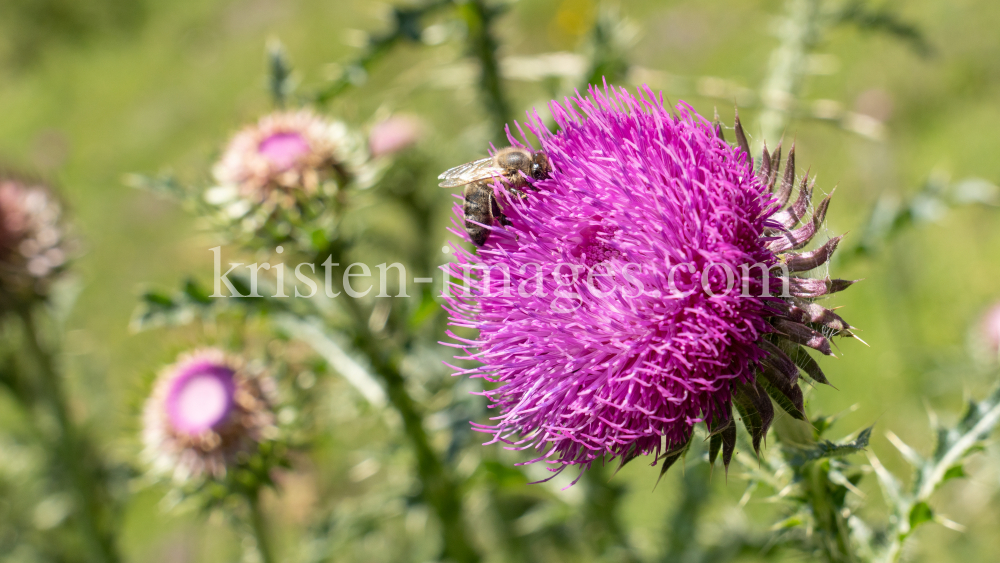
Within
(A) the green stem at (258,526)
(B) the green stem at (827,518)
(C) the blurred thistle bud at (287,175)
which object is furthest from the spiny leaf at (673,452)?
(A) the green stem at (258,526)

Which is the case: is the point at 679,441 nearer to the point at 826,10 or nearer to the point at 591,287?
the point at 591,287

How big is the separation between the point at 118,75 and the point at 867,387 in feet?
70.3

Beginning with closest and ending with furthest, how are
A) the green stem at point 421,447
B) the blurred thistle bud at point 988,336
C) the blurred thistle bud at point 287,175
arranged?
the blurred thistle bud at point 287,175 → the green stem at point 421,447 → the blurred thistle bud at point 988,336

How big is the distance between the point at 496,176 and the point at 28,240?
378cm

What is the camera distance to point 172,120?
1741cm

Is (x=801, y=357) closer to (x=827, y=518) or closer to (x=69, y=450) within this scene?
(x=827, y=518)

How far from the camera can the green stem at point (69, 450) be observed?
4.70 m

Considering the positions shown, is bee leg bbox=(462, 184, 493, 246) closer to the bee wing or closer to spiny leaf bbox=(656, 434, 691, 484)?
the bee wing

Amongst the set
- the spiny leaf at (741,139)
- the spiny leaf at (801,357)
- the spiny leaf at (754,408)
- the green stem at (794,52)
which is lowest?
the spiny leaf at (754,408)

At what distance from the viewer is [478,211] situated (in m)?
2.75

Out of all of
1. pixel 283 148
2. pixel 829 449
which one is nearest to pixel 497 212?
pixel 829 449

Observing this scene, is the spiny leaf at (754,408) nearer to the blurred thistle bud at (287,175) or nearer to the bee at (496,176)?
the bee at (496,176)

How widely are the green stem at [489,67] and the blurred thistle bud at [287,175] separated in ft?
2.77

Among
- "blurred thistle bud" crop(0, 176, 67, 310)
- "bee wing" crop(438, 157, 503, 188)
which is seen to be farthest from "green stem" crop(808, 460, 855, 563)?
"blurred thistle bud" crop(0, 176, 67, 310)
